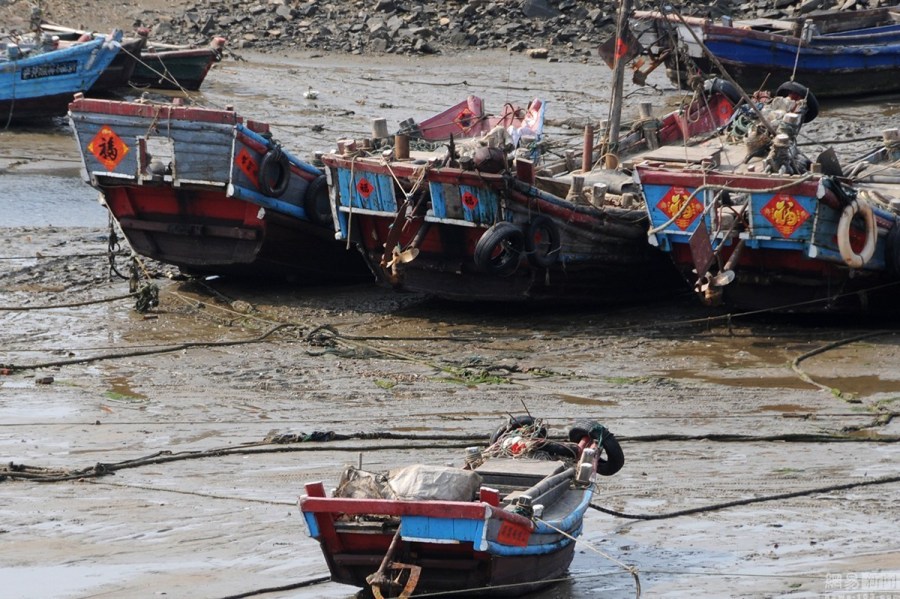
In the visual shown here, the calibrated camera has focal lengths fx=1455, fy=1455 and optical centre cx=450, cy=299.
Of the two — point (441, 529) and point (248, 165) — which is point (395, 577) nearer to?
point (441, 529)

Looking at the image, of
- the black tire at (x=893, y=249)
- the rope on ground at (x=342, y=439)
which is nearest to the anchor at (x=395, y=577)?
the rope on ground at (x=342, y=439)

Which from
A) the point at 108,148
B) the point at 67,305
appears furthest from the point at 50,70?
the point at 67,305

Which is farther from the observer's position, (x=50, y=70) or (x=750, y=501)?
(x=50, y=70)

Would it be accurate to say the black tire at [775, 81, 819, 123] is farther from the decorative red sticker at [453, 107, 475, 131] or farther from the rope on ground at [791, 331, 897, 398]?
the rope on ground at [791, 331, 897, 398]

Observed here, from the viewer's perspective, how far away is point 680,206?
1222 centimetres

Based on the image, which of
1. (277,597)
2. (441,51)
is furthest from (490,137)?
(441,51)

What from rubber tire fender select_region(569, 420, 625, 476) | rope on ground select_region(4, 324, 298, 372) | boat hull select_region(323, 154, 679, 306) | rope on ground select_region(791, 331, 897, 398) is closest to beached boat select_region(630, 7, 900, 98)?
boat hull select_region(323, 154, 679, 306)

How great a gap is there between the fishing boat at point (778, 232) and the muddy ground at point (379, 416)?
1.21ft

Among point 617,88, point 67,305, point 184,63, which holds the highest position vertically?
point 617,88

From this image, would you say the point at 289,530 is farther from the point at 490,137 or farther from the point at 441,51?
the point at 441,51

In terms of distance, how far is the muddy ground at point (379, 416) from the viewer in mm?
7129

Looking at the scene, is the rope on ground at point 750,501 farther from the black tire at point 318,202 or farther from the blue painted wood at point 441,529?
the black tire at point 318,202

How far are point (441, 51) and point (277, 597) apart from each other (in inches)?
887

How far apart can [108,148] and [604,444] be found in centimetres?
717
